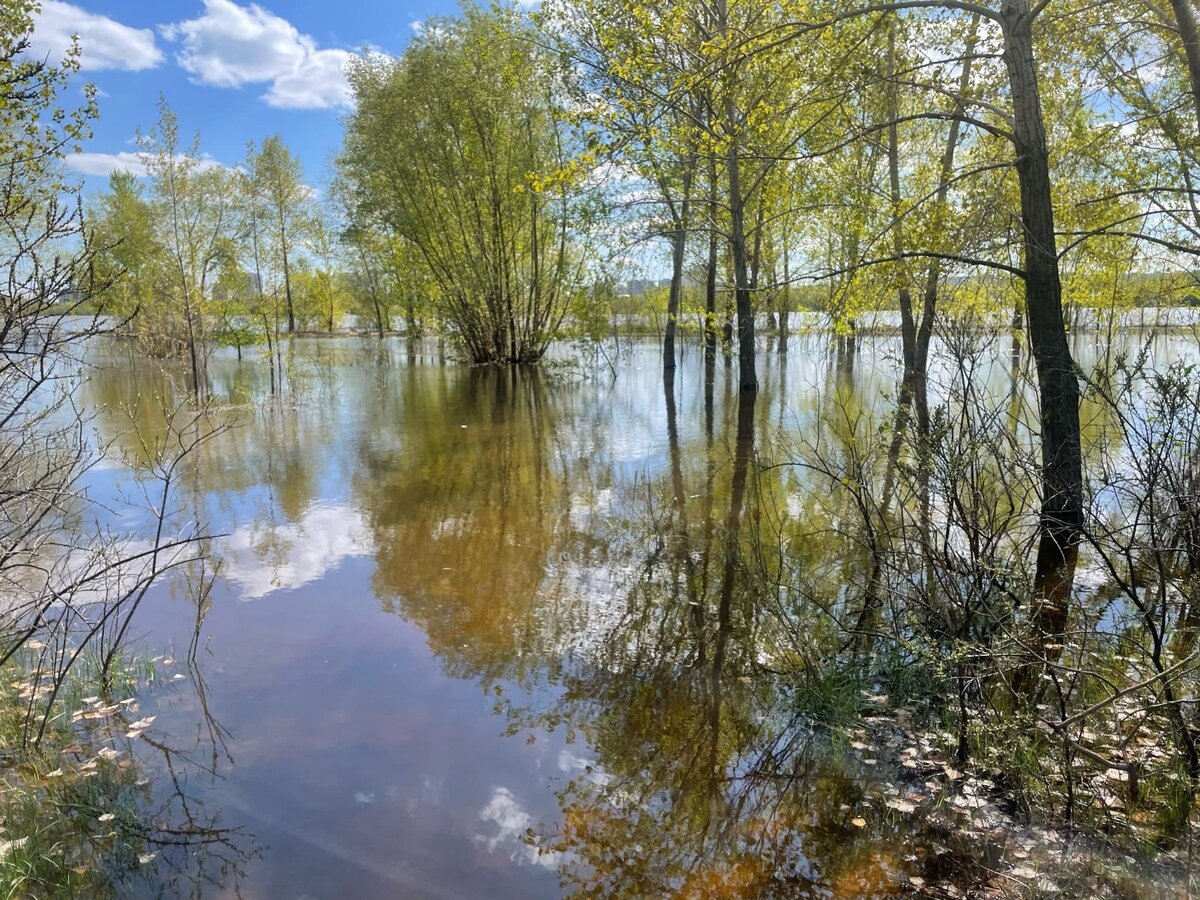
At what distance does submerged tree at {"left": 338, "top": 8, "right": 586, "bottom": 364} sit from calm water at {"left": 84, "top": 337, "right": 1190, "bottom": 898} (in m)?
11.5

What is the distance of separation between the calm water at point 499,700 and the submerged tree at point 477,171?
11.5 m

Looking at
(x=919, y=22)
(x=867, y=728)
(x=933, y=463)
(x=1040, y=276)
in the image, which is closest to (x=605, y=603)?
(x=867, y=728)

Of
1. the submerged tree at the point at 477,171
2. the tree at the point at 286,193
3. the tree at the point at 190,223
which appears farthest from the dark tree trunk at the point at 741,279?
the tree at the point at 286,193

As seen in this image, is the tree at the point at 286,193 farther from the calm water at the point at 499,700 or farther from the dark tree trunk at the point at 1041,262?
the dark tree trunk at the point at 1041,262

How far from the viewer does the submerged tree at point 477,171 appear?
21.4 m

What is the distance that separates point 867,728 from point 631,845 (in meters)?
1.46

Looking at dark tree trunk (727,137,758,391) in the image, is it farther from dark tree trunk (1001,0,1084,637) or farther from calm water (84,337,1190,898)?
dark tree trunk (1001,0,1084,637)

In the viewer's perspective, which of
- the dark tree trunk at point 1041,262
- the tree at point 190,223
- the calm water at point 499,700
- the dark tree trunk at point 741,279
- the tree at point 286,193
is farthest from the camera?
the tree at point 286,193

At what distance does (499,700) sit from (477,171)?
2156 centimetres

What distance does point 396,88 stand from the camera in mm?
22109

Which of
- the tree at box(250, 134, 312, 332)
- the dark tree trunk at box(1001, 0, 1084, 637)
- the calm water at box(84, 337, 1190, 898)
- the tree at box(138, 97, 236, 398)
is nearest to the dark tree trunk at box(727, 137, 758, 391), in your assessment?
the calm water at box(84, 337, 1190, 898)

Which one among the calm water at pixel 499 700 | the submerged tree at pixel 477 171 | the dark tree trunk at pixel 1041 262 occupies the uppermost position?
the submerged tree at pixel 477 171

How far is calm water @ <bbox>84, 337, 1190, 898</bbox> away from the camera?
3176mm

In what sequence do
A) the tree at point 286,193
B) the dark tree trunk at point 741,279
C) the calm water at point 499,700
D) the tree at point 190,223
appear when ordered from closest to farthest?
the calm water at point 499,700 < the dark tree trunk at point 741,279 < the tree at point 190,223 < the tree at point 286,193
